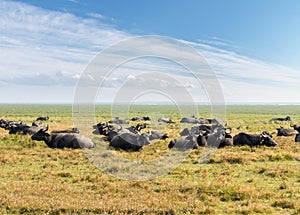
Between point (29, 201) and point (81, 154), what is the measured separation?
29.1 ft

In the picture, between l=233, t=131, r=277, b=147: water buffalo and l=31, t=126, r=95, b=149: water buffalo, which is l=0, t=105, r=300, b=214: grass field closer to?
l=31, t=126, r=95, b=149: water buffalo

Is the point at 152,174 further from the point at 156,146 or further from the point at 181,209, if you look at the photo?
the point at 156,146

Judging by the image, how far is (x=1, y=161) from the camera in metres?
15.9

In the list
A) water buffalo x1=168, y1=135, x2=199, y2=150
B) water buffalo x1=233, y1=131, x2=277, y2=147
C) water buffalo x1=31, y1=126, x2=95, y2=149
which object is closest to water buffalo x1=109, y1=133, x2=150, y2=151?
water buffalo x1=31, y1=126, x2=95, y2=149

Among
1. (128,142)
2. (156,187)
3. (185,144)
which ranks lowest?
(156,187)

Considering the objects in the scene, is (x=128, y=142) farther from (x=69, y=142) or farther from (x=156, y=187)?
(x=156, y=187)

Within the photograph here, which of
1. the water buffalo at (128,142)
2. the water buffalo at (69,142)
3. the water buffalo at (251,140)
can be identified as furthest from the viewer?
the water buffalo at (251,140)

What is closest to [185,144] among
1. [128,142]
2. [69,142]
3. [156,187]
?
[128,142]

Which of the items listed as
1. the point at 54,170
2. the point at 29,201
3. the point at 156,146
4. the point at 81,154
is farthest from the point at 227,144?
the point at 29,201

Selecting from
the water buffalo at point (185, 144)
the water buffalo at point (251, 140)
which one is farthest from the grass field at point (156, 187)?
the water buffalo at point (251, 140)

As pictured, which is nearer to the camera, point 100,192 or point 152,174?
point 100,192

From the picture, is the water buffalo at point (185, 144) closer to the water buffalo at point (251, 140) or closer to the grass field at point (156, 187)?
the grass field at point (156, 187)

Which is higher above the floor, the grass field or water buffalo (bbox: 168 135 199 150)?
water buffalo (bbox: 168 135 199 150)

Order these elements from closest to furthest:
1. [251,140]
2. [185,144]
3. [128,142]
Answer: [128,142]
[185,144]
[251,140]
